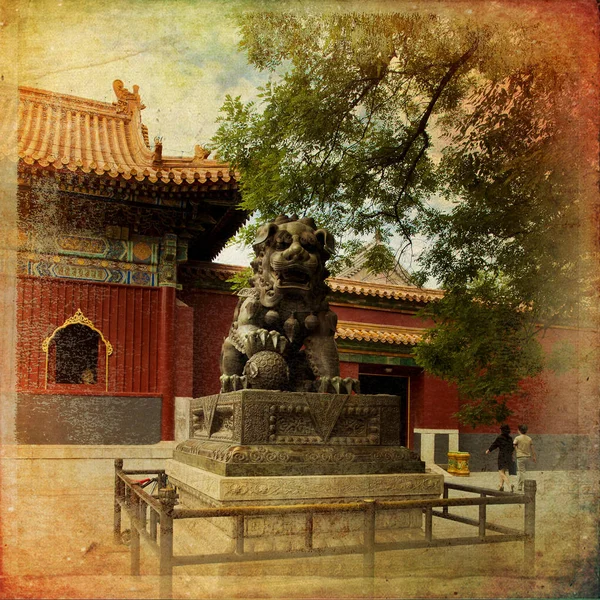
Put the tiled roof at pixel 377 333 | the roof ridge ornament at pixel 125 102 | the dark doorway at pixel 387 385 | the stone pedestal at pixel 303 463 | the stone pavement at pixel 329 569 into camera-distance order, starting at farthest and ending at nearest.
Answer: the dark doorway at pixel 387 385, the tiled roof at pixel 377 333, the roof ridge ornament at pixel 125 102, the stone pedestal at pixel 303 463, the stone pavement at pixel 329 569

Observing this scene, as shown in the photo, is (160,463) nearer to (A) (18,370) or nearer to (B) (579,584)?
(A) (18,370)

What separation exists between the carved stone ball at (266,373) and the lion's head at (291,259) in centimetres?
49

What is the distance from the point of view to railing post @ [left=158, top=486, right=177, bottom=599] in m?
2.69

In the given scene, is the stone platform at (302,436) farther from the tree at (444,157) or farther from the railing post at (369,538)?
the tree at (444,157)

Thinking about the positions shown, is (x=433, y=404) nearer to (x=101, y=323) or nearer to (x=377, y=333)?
(x=377, y=333)

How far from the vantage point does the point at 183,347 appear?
31.4 feet

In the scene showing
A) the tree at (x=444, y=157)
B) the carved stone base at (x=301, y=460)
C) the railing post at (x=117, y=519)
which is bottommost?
the railing post at (x=117, y=519)

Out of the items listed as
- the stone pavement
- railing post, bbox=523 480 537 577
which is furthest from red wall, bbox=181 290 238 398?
railing post, bbox=523 480 537 577

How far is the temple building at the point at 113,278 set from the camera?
8312 millimetres

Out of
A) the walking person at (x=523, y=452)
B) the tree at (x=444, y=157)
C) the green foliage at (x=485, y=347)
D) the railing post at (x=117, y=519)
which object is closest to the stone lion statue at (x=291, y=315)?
the railing post at (x=117, y=519)

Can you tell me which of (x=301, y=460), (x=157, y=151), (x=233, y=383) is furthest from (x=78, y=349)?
(x=301, y=460)

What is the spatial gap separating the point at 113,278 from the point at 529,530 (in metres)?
7.29

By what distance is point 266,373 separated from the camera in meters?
3.90

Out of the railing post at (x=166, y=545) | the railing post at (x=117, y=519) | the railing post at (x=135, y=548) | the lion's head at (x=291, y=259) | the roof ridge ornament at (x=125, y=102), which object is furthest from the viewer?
the roof ridge ornament at (x=125, y=102)
